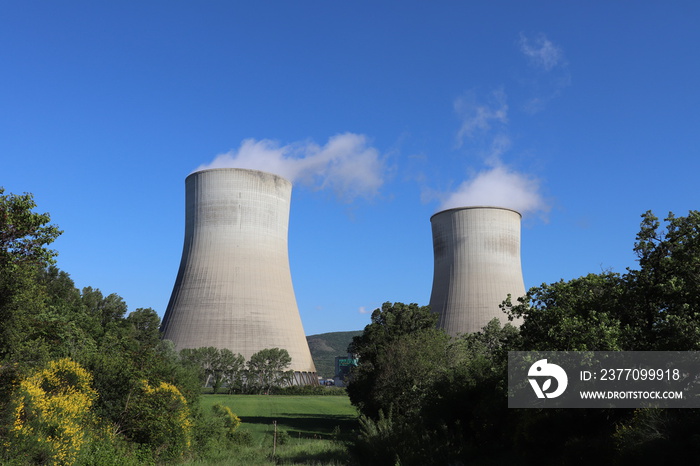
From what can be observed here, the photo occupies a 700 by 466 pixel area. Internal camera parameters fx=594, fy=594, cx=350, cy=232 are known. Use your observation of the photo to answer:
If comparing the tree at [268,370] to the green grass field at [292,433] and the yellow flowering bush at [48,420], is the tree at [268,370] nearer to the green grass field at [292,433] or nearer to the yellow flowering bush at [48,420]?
the green grass field at [292,433]

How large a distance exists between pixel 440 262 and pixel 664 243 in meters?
25.6

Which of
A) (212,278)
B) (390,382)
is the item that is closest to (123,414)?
(390,382)

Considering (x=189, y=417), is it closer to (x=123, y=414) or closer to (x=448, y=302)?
(x=123, y=414)

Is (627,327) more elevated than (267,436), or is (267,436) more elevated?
(627,327)

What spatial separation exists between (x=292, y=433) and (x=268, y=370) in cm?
2217

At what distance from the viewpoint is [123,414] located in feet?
47.3

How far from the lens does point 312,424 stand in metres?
27.1

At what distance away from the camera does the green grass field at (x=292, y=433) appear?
53.9 feet

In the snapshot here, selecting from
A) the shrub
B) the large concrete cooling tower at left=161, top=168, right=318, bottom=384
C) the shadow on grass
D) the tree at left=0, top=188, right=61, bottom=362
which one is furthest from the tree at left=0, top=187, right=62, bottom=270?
the large concrete cooling tower at left=161, top=168, right=318, bottom=384

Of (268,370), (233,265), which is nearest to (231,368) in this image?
(268,370)

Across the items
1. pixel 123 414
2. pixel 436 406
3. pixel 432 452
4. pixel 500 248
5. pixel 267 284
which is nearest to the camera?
pixel 432 452

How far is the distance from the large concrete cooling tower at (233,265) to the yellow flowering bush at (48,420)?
2263cm

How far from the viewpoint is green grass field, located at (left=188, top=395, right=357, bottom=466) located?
16422 millimetres

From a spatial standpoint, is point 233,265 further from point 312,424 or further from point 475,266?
point 475,266
